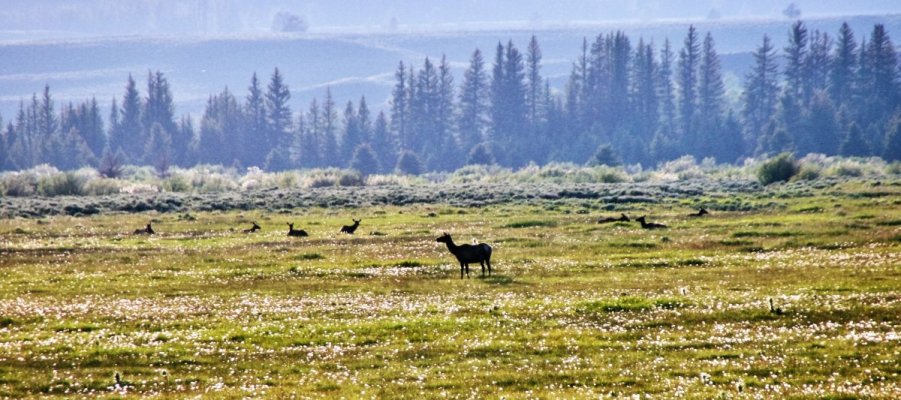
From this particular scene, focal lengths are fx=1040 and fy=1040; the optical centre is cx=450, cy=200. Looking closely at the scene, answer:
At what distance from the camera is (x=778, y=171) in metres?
94.2

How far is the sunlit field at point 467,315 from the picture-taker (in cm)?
1878

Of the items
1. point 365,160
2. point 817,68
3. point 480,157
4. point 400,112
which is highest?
point 817,68

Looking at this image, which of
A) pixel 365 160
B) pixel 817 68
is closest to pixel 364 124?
pixel 365 160

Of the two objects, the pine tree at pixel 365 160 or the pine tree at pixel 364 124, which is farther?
the pine tree at pixel 364 124

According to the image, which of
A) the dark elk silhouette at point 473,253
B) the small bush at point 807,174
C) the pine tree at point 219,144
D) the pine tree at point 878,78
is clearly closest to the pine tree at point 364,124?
the pine tree at point 219,144

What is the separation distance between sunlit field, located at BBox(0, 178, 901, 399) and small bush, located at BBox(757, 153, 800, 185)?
43.2 metres

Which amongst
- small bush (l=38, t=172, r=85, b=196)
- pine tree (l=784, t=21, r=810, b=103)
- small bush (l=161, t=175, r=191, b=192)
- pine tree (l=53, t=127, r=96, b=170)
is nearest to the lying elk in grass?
small bush (l=38, t=172, r=85, b=196)

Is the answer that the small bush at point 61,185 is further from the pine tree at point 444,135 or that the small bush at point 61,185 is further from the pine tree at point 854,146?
the pine tree at point 854,146

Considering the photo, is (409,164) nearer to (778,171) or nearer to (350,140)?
(350,140)

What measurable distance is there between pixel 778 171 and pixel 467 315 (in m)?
74.6

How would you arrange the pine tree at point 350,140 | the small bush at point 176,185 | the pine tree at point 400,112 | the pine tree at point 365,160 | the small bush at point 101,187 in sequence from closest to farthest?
the small bush at point 101,187
the small bush at point 176,185
the pine tree at point 365,160
the pine tree at point 350,140
the pine tree at point 400,112

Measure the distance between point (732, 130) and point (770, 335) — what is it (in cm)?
15912

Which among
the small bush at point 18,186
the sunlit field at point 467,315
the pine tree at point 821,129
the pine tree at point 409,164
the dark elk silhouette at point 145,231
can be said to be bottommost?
the pine tree at point 409,164

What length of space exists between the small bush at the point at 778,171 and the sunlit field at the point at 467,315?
142 feet
